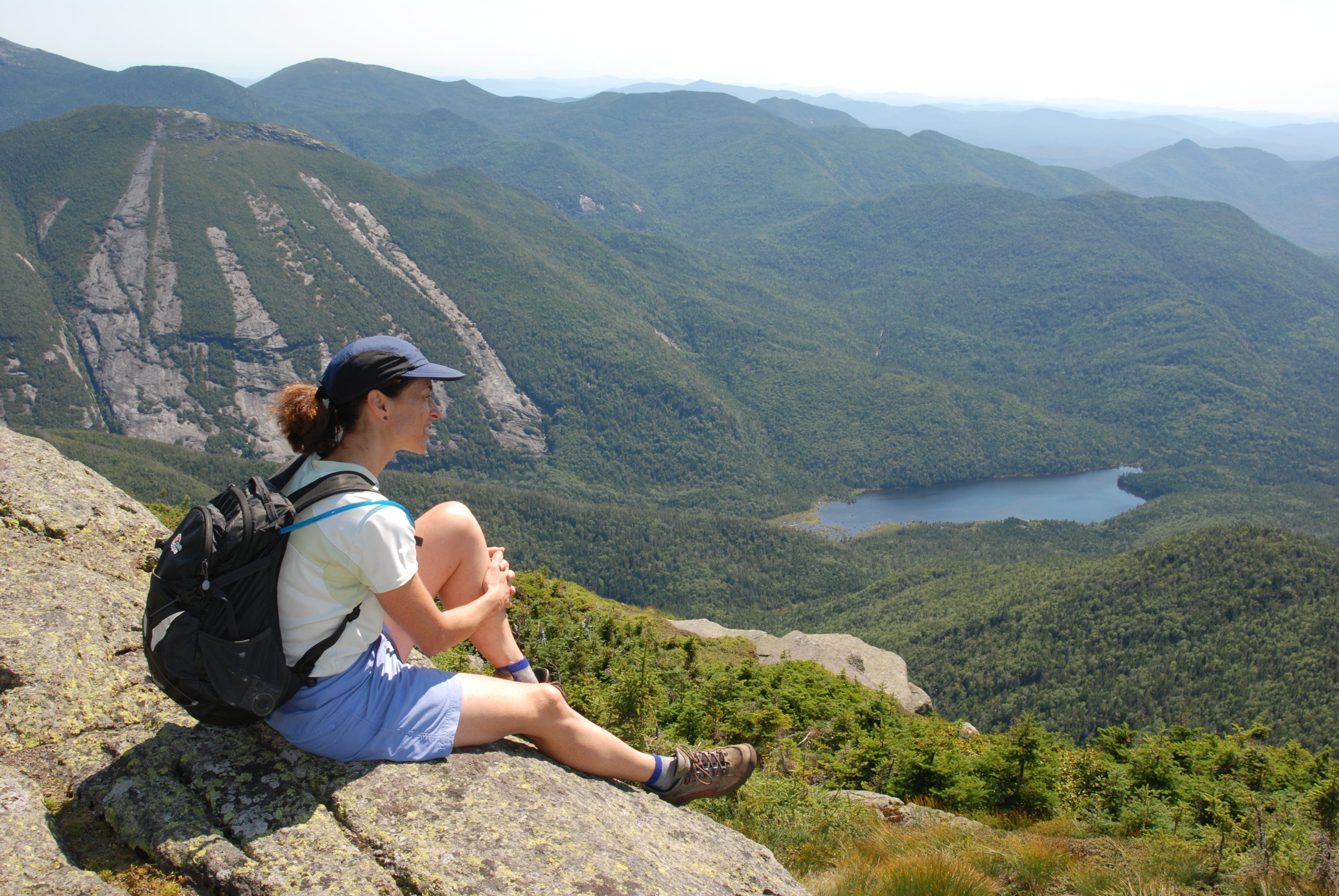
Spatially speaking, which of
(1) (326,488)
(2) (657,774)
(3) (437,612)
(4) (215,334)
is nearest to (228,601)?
(1) (326,488)

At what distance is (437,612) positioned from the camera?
19.2 feet

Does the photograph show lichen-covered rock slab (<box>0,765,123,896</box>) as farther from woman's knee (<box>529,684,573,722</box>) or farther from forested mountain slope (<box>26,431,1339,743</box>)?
forested mountain slope (<box>26,431,1339,743</box>)

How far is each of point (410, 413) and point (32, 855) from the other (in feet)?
12.3

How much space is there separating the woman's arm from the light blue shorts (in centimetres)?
30

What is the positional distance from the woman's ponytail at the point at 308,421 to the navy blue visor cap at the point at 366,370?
0.09m

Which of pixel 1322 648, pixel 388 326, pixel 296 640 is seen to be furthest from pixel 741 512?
pixel 296 640

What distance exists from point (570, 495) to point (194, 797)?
557 feet

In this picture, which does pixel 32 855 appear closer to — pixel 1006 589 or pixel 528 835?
pixel 528 835

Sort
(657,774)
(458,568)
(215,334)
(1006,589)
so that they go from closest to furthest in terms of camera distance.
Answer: (458,568)
(657,774)
(1006,589)
(215,334)

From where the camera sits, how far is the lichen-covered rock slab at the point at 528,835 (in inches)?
209

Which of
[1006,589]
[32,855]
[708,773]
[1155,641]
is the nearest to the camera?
[32,855]

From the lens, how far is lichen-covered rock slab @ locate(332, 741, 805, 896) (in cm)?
532

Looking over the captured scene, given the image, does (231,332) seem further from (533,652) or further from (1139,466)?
(1139,466)

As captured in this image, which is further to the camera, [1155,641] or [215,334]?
[215,334]
